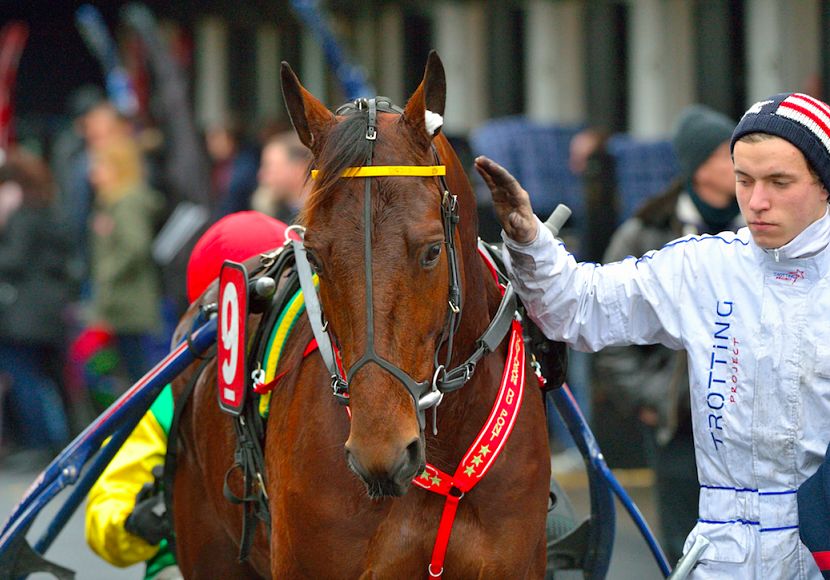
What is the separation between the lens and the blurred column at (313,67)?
67.9ft

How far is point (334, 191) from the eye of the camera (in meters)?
3.56

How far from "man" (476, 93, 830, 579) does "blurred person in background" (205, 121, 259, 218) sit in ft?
25.8

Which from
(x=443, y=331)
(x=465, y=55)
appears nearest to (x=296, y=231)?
(x=443, y=331)

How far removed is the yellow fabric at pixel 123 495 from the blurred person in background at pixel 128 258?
608cm

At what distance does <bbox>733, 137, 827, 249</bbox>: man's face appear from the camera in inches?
143

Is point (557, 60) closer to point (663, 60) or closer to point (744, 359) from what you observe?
point (663, 60)

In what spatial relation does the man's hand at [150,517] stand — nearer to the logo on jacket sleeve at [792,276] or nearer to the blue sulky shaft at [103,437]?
the blue sulky shaft at [103,437]

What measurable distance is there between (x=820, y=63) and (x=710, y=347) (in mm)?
8426

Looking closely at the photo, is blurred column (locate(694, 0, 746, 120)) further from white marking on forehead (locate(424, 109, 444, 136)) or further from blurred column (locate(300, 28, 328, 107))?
white marking on forehead (locate(424, 109, 444, 136))

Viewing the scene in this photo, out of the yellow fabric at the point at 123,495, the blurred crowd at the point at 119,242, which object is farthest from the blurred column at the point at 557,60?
the yellow fabric at the point at 123,495

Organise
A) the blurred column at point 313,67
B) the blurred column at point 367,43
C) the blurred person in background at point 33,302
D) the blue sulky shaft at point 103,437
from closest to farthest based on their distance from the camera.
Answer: the blue sulky shaft at point 103,437
the blurred person in background at point 33,302
the blurred column at point 367,43
the blurred column at point 313,67

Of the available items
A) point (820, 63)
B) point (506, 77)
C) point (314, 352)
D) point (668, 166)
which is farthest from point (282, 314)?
point (506, 77)

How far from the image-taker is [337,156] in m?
3.56

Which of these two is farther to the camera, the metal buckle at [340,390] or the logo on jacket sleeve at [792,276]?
the logo on jacket sleeve at [792,276]
